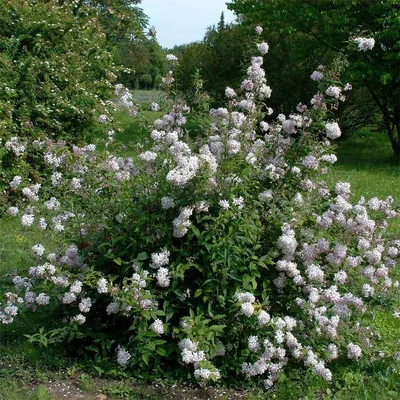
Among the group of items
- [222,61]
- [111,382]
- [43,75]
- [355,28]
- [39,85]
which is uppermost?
[355,28]

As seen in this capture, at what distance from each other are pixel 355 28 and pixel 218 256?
1144cm

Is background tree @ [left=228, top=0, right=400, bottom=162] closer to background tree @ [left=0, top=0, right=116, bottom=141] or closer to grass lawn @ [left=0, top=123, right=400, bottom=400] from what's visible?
background tree @ [left=0, top=0, right=116, bottom=141]

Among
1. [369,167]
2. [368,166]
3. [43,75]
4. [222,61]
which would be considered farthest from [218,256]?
[222,61]

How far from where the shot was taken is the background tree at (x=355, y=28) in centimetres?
1255

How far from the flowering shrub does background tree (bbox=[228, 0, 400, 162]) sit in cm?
880

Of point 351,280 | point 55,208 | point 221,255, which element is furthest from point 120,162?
point 351,280

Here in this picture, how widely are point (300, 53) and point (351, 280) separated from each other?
12573 millimetres

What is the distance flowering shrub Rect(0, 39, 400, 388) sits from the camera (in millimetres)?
3408

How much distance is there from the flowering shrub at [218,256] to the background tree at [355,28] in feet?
28.9

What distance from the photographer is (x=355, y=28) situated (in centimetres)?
1351

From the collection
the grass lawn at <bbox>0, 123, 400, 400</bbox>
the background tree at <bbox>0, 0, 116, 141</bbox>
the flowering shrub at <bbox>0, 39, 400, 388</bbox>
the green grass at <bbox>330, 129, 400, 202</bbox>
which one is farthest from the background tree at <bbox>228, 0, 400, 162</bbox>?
the grass lawn at <bbox>0, 123, 400, 400</bbox>

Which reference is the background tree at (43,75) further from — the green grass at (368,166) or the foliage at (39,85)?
the green grass at (368,166)

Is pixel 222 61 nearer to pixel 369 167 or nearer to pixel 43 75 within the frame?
pixel 369 167

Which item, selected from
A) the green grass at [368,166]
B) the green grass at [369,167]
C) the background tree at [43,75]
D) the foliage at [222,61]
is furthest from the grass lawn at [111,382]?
the foliage at [222,61]
